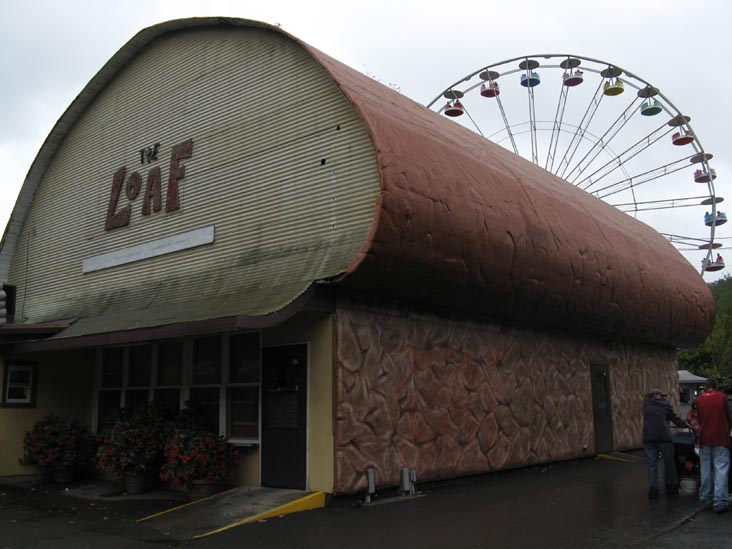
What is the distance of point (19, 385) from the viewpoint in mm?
14406

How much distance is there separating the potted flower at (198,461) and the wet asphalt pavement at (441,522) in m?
0.63

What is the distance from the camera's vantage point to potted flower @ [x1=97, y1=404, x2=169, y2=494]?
11.6 metres

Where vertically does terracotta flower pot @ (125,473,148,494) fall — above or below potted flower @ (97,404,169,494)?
below

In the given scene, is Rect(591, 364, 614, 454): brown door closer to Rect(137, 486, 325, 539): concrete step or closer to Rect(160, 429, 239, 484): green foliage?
Rect(137, 486, 325, 539): concrete step

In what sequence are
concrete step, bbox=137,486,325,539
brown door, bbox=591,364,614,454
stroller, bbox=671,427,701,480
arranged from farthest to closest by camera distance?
brown door, bbox=591,364,614,454
stroller, bbox=671,427,701,480
concrete step, bbox=137,486,325,539

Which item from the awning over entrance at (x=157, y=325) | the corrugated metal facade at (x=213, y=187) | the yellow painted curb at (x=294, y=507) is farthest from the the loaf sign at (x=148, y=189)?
the yellow painted curb at (x=294, y=507)

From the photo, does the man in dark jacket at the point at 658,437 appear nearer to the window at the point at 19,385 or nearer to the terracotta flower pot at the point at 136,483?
the terracotta flower pot at the point at 136,483

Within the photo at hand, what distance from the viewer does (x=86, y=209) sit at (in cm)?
1678

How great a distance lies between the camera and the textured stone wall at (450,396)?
10.7 meters

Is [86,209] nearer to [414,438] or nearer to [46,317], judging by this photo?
[46,317]

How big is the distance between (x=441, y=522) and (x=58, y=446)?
793 cm

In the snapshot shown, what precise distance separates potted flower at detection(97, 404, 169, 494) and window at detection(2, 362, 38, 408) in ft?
11.0

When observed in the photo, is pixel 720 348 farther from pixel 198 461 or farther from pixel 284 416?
pixel 198 461

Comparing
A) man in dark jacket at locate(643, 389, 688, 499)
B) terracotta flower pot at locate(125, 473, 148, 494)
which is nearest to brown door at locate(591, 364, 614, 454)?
man in dark jacket at locate(643, 389, 688, 499)
